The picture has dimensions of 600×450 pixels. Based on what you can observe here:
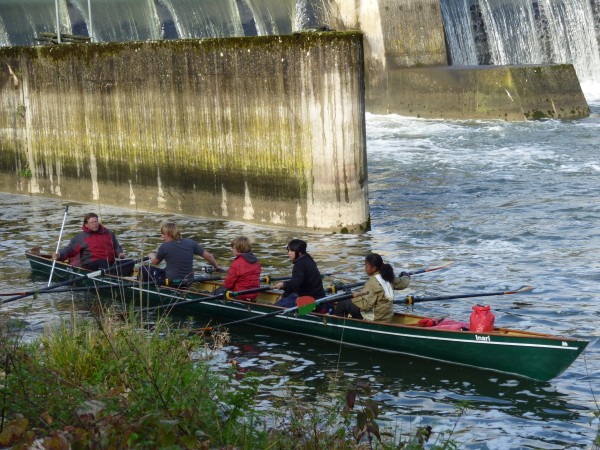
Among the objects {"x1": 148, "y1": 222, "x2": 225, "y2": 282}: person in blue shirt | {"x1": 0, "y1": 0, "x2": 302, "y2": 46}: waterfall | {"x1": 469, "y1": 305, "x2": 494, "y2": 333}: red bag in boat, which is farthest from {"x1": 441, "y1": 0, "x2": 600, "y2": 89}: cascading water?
{"x1": 469, "y1": 305, "x2": 494, "y2": 333}: red bag in boat

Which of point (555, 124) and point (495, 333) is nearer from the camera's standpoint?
point (495, 333)

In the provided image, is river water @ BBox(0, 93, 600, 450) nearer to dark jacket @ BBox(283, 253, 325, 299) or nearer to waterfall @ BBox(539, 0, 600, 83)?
dark jacket @ BBox(283, 253, 325, 299)

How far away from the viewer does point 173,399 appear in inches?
304

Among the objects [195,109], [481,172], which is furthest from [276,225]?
[481,172]

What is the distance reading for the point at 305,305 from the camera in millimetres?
12555

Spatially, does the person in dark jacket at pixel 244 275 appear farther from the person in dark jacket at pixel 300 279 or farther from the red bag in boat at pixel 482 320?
the red bag in boat at pixel 482 320

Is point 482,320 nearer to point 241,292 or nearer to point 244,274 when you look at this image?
point 241,292

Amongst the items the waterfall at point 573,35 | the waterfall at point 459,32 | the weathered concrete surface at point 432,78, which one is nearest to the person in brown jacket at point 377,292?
the weathered concrete surface at point 432,78

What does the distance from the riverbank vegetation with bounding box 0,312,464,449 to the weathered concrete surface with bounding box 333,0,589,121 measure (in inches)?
912

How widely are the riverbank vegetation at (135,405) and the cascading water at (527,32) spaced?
95.0ft

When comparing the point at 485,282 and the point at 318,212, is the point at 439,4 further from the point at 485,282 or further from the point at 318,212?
the point at 485,282

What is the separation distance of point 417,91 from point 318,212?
1614 centimetres

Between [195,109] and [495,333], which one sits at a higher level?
[195,109]

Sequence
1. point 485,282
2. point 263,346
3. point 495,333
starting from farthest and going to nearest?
point 485,282 < point 263,346 < point 495,333
